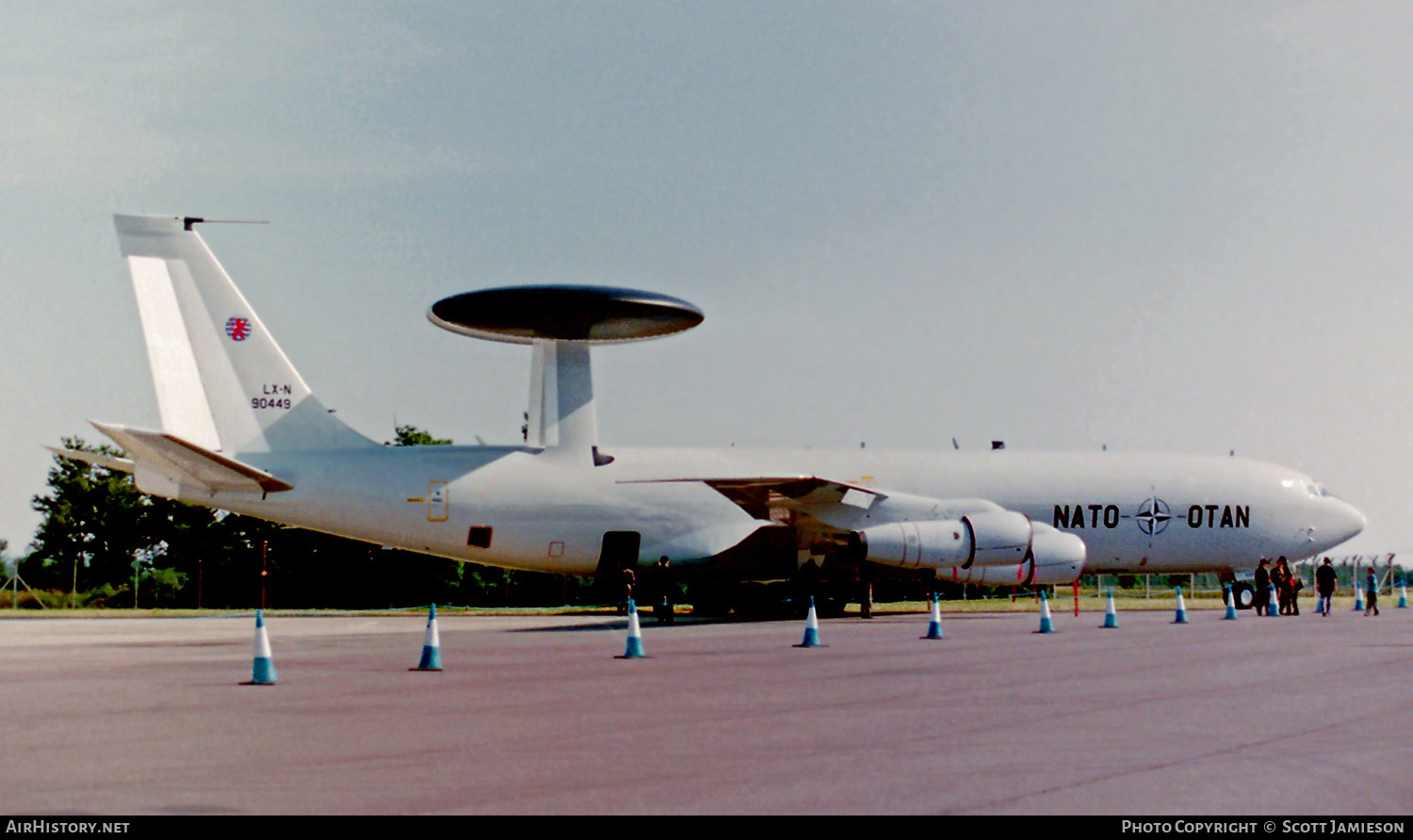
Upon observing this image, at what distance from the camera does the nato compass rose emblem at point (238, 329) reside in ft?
97.0

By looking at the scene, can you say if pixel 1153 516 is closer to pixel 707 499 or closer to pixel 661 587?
pixel 707 499

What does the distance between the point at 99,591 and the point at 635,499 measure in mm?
29146

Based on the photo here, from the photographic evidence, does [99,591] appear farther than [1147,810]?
Yes

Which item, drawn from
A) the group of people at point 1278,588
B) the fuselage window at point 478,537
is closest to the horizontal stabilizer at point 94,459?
the fuselage window at point 478,537

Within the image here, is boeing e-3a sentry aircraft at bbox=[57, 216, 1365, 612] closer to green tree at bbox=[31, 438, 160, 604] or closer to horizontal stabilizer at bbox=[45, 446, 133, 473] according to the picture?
horizontal stabilizer at bbox=[45, 446, 133, 473]

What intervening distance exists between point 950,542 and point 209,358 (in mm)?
17012

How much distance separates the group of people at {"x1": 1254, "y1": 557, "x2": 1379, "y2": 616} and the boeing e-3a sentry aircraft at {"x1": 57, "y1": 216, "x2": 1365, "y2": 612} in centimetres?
231

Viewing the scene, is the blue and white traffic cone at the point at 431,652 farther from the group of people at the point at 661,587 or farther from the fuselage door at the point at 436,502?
the fuselage door at the point at 436,502

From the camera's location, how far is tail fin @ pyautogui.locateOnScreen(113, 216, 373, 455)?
2873 centimetres

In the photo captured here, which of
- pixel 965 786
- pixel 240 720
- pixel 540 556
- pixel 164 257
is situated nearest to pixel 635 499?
pixel 540 556

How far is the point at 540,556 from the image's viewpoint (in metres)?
31.4

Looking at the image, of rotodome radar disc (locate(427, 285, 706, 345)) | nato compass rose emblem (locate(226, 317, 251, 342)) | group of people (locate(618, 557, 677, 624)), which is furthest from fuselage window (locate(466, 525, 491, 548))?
nato compass rose emblem (locate(226, 317, 251, 342))

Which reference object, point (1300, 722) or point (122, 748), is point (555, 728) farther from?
point (1300, 722)

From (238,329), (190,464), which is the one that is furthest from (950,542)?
(238,329)
